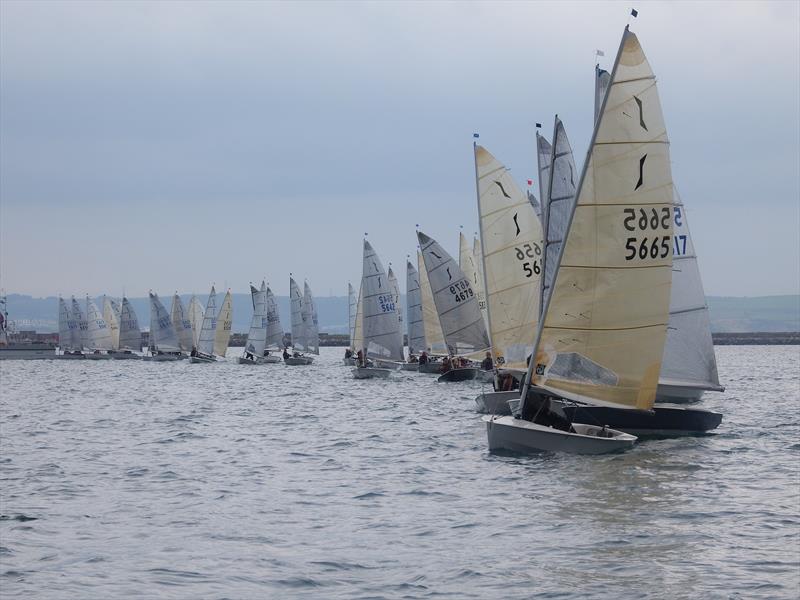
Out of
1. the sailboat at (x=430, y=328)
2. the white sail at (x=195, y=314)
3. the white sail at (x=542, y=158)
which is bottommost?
the sailboat at (x=430, y=328)

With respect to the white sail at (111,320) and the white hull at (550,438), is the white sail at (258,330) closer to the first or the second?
the white sail at (111,320)

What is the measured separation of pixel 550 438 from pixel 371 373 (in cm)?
4308

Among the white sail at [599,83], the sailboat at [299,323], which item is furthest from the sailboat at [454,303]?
the sailboat at [299,323]

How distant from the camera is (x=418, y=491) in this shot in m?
21.7

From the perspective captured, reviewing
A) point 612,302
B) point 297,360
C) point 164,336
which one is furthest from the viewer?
point 164,336

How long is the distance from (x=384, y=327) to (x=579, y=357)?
41.1m

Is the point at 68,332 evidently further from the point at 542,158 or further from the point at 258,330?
the point at 542,158

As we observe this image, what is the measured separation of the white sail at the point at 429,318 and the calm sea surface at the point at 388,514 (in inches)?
1333

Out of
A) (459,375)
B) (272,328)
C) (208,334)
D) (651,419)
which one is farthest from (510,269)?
(208,334)

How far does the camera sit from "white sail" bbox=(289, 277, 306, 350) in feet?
330

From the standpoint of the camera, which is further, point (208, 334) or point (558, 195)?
point (208, 334)

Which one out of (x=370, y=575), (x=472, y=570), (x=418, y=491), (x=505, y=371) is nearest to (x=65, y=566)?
(x=370, y=575)

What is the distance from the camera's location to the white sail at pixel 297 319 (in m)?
100

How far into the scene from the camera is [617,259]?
25.4 metres
